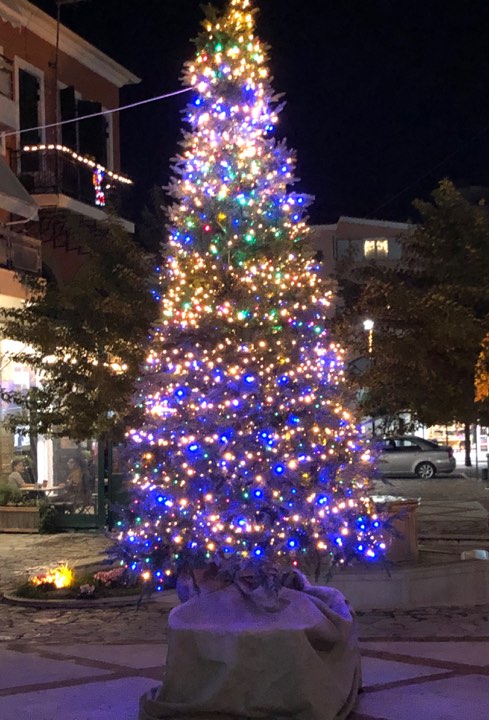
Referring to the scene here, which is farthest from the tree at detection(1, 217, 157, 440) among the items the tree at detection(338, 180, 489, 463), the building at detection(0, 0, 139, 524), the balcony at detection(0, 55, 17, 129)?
the tree at detection(338, 180, 489, 463)

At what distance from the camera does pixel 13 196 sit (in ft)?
54.4

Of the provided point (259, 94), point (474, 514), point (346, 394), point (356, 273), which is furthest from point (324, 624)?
point (474, 514)

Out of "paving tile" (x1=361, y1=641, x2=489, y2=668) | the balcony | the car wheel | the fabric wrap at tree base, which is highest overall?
the balcony

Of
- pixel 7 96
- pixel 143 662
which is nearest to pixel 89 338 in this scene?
pixel 7 96

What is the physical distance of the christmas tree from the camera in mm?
6332

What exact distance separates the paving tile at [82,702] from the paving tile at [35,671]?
1.22ft

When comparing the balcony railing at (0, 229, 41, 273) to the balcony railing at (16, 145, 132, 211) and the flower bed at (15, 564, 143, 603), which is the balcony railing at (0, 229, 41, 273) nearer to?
the balcony railing at (16, 145, 132, 211)

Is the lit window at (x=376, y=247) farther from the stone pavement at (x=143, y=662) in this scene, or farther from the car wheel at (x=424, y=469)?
the stone pavement at (x=143, y=662)

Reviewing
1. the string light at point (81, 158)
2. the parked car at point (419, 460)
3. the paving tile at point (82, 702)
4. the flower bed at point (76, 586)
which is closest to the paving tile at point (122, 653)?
the paving tile at point (82, 702)

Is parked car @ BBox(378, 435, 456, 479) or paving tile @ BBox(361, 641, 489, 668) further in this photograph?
parked car @ BBox(378, 435, 456, 479)

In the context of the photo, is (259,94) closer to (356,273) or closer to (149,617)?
(149,617)

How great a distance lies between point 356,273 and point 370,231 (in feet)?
77.0

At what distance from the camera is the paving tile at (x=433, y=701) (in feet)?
19.7

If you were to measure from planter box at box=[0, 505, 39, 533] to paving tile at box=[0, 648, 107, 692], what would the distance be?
9573 mm
